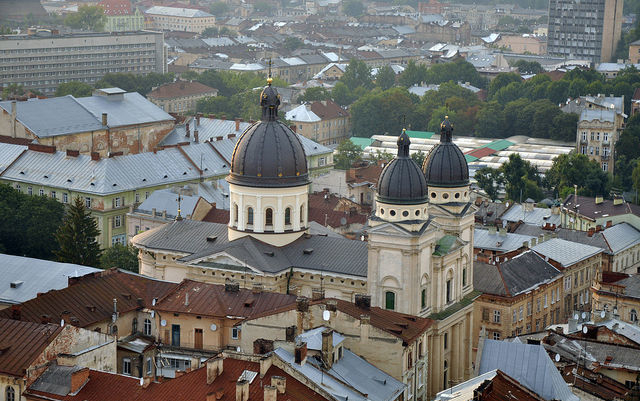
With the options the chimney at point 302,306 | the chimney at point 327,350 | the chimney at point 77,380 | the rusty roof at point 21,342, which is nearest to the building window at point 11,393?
the rusty roof at point 21,342

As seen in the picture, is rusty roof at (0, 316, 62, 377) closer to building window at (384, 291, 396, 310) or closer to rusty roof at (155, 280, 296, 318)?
rusty roof at (155, 280, 296, 318)

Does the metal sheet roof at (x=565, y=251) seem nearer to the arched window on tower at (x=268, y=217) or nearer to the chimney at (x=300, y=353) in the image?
the arched window on tower at (x=268, y=217)

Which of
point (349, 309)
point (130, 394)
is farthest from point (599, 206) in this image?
point (130, 394)

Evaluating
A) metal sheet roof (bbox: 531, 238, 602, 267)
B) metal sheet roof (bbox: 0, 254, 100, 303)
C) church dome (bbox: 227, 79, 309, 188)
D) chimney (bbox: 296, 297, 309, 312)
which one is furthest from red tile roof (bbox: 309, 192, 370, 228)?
chimney (bbox: 296, 297, 309, 312)

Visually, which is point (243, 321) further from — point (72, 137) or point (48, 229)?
point (72, 137)

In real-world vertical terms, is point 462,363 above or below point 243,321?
below

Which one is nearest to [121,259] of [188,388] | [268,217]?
[268,217]

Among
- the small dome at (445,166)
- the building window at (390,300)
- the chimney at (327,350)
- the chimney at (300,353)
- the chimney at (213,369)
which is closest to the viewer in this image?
the chimney at (213,369)
